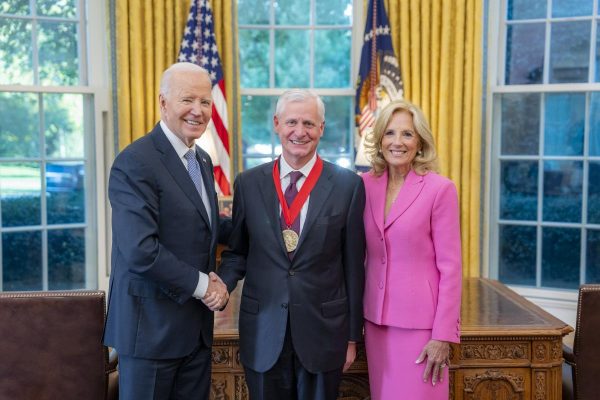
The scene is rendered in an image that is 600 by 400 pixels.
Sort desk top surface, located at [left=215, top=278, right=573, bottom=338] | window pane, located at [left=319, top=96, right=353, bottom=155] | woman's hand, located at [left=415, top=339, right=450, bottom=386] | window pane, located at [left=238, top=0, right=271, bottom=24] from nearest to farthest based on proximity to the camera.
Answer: woman's hand, located at [left=415, top=339, right=450, bottom=386] → desk top surface, located at [left=215, top=278, right=573, bottom=338] → window pane, located at [left=238, top=0, right=271, bottom=24] → window pane, located at [left=319, top=96, right=353, bottom=155]

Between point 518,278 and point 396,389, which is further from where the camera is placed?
point 518,278

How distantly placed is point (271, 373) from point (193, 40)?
297 cm

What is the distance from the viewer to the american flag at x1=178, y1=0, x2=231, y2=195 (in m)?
4.34

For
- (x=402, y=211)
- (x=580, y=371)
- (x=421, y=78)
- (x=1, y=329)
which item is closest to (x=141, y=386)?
(x=1, y=329)

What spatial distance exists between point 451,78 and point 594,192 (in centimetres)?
128

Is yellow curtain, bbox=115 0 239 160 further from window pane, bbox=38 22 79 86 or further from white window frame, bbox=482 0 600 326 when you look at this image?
white window frame, bbox=482 0 600 326

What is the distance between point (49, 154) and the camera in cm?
434

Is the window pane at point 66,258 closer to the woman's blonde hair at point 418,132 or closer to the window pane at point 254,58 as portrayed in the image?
the window pane at point 254,58

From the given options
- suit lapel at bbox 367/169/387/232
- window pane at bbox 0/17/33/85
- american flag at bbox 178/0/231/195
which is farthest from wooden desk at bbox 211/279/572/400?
window pane at bbox 0/17/33/85

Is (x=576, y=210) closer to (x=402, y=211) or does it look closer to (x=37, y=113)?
(x=402, y=211)

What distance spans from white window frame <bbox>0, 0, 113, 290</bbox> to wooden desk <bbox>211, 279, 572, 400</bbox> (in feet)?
7.14

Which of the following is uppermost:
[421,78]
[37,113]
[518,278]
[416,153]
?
[421,78]

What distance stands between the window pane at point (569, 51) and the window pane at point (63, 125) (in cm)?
335

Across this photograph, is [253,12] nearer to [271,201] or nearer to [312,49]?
[312,49]
